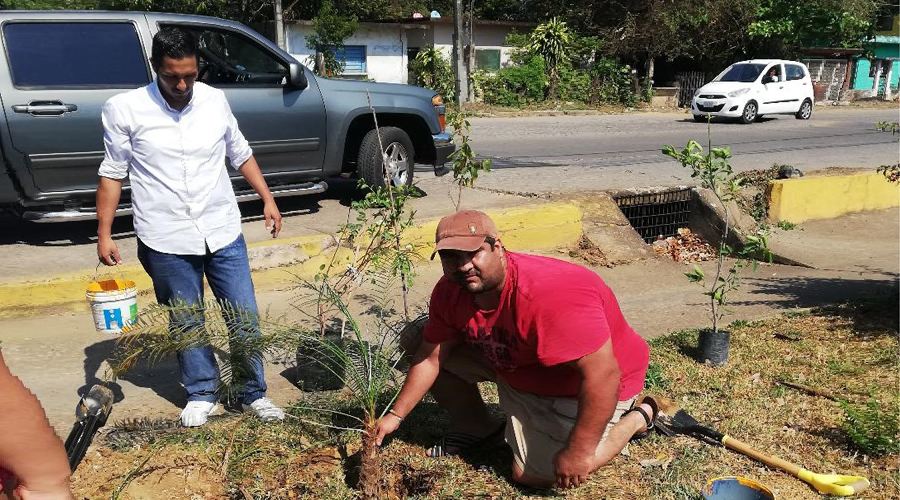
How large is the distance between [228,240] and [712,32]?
3092 cm

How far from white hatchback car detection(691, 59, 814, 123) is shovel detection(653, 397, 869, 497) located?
18265 millimetres

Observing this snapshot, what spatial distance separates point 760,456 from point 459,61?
22.2 m

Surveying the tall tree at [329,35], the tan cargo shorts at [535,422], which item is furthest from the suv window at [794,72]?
the tan cargo shorts at [535,422]

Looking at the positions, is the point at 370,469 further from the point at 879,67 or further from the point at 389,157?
the point at 879,67

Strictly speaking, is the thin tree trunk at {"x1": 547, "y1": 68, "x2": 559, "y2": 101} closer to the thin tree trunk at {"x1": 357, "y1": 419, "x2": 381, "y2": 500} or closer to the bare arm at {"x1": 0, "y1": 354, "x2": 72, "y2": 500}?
the thin tree trunk at {"x1": 357, "y1": 419, "x2": 381, "y2": 500}

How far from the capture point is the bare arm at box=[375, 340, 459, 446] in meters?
3.60

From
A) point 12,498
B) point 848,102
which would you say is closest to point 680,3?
point 848,102

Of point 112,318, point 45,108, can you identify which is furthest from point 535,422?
point 45,108

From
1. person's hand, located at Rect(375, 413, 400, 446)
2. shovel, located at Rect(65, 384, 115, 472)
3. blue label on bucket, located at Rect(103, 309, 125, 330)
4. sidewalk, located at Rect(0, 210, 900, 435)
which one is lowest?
sidewalk, located at Rect(0, 210, 900, 435)

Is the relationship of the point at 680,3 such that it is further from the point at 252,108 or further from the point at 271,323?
the point at 271,323

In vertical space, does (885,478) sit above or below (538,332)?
below

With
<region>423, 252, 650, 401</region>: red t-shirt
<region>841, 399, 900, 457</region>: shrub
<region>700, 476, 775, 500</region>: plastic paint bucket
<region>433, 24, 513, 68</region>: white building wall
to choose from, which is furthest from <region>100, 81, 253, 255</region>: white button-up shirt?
<region>433, 24, 513, 68</region>: white building wall

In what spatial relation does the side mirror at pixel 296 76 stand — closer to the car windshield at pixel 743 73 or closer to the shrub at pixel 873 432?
the shrub at pixel 873 432

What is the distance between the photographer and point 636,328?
5.98 meters
